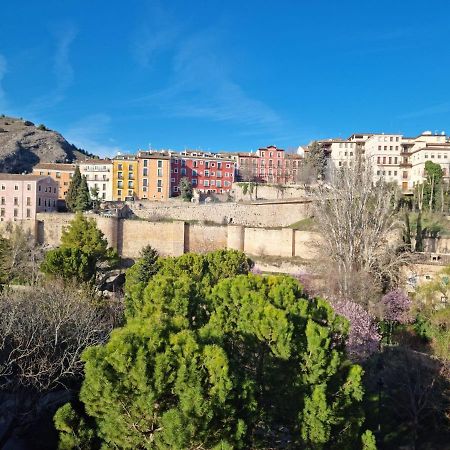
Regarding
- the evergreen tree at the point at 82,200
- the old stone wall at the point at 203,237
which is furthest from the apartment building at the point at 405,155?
the evergreen tree at the point at 82,200

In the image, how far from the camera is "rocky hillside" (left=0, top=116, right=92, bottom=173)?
90125 millimetres

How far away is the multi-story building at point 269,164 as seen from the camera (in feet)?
229

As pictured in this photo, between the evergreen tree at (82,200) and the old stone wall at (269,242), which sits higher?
the evergreen tree at (82,200)

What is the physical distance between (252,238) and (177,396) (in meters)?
32.2

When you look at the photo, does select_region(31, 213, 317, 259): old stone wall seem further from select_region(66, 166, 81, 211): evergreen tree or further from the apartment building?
the apartment building

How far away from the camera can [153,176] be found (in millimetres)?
60188

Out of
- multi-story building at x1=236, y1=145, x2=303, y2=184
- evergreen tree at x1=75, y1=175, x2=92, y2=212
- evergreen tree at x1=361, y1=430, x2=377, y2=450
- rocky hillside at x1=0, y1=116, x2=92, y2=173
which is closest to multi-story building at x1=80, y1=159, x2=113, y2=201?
evergreen tree at x1=75, y1=175, x2=92, y2=212

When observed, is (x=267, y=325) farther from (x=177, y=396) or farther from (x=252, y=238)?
(x=252, y=238)

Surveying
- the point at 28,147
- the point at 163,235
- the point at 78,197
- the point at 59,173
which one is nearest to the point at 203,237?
the point at 163,235

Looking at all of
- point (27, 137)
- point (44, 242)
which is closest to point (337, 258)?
point (44, 242)

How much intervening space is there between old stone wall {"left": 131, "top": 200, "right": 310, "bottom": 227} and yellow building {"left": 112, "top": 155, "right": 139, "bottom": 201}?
10451 mm

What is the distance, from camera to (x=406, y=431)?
15.5 m

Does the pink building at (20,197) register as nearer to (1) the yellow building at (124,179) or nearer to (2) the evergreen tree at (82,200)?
(2) the evergreen tree at (82,200)

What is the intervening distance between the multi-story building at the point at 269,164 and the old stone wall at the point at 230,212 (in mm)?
22119
